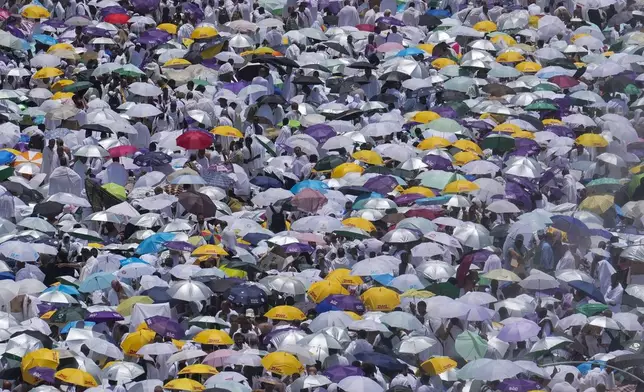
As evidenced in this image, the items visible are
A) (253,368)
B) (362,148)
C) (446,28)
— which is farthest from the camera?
(446,28)

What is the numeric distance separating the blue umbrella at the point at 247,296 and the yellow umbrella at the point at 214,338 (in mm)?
1624

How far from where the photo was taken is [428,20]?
132ft

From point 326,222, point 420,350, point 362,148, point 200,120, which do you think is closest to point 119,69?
point 200,120

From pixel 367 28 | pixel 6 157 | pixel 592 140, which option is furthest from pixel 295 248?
pixel 367 28

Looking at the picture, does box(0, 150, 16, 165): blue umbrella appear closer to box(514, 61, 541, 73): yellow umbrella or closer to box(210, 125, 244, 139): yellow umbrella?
box(210, 125, 244, 139): yellow umbrella

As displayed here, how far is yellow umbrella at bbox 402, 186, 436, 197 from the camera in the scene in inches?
1176

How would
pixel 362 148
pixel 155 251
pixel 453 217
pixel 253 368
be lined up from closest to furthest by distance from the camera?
1. pixel 253 368
2. pixel 155 251
3. pixel 453 217
4. pixel 362 148

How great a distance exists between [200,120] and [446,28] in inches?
305

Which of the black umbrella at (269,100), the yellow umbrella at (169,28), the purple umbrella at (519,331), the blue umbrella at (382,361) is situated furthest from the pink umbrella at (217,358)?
the yellow umbrella at (169,28)

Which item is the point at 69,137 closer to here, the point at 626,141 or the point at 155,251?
the point at 155,251

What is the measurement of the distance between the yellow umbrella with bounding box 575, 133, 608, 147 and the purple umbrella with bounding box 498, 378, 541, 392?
10646 mm

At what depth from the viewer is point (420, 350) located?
78.3ft

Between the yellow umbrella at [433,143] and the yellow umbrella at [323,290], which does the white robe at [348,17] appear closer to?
the yellow umbrella at [433,143]

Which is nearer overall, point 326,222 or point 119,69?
point 326,222
